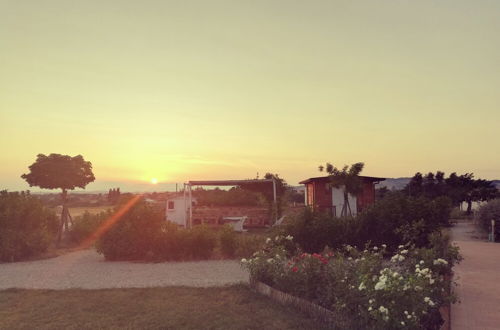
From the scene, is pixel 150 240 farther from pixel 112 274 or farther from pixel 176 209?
pixel 176 209

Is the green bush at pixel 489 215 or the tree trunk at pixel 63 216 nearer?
the tree trunk at pixel 63 216

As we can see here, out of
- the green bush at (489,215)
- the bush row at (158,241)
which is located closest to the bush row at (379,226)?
the bush row at (158,241)

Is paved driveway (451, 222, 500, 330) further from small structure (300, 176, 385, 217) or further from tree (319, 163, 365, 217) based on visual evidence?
small structure (300, 176, 385, 217)

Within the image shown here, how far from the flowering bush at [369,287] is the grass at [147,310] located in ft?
1.75

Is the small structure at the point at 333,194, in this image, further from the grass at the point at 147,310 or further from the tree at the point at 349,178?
the grass at the point at 147,310

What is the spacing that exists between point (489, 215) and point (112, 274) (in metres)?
17.3

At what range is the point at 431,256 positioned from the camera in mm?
9148

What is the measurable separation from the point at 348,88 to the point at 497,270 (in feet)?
23.0

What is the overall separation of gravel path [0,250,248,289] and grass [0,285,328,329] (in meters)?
0.82

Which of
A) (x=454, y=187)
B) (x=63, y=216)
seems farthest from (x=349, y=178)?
(x=454, y=187)

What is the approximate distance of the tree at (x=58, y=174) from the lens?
65.6 ft

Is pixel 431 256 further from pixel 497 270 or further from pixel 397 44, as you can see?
pixel 397 44

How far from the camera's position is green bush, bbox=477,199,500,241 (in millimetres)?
20781

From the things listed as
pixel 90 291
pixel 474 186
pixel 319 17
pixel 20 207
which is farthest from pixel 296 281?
pixel 474 186
